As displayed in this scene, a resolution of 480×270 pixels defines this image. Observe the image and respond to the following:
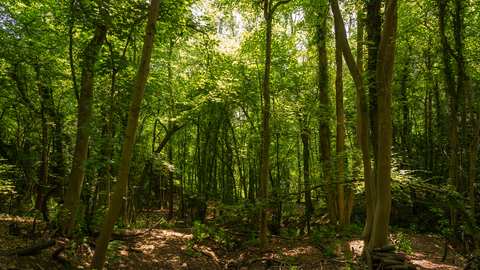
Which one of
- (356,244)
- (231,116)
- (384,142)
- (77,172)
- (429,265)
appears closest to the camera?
(384,142)

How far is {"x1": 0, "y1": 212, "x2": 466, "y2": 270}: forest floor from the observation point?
14.6 feet

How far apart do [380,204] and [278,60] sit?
299 inches

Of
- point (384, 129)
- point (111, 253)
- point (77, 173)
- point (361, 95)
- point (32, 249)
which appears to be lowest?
point (111, 253)

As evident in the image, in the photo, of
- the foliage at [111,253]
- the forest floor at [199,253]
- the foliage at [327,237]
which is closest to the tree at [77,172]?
the forest floor at [199,253]

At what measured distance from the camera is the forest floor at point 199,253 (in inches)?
175

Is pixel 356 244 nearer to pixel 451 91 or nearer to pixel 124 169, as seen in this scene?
pixel 451 91

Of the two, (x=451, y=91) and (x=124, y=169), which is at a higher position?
(x=451, y=91)

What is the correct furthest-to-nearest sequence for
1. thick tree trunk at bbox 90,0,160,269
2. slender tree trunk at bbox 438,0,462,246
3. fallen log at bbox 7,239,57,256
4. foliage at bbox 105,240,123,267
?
slender tree trunk at bbox 438,0,462,246
fallen log at bbox 7,239,57,256
foliage at bbox 105,240,123,267
thick tree trunk at bbox 90,0,160,269

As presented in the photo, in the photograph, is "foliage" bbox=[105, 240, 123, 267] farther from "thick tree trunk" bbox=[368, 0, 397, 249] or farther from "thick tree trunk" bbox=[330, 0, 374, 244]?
"thick tree trunk" bbox=[330, 0, 374, 244]

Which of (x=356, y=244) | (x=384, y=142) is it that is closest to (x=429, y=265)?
(x=356, y=244)

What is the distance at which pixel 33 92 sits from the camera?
8.51 meters

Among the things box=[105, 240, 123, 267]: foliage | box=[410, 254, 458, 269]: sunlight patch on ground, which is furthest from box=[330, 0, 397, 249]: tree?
box=[105, 240, 123, 267]: foliage

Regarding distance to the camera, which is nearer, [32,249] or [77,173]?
[32,249]

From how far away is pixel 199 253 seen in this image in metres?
7.23
